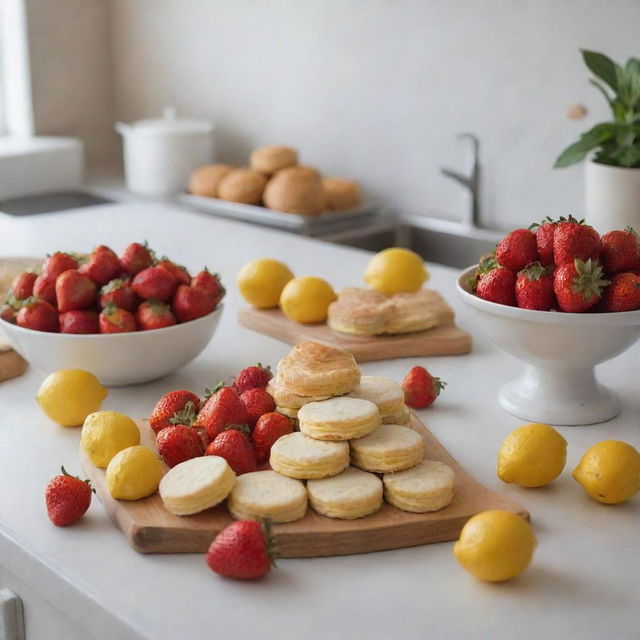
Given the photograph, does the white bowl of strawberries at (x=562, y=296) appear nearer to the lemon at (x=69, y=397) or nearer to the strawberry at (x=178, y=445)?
the strawberry at (x=178, y=445)

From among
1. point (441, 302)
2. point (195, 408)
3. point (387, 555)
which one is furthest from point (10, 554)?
point (441, 302)

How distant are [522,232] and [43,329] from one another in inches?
26.1

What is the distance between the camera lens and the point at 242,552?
91 cm

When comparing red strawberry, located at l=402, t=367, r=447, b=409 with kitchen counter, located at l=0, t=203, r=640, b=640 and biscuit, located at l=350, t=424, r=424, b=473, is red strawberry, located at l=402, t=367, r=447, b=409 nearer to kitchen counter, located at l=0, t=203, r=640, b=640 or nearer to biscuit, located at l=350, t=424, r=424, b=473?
kitchen counter, located at l=0, t=203, r=640, b=640

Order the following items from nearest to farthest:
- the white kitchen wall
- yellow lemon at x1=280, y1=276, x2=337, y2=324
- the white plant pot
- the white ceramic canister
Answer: yellow lemon at x1=280, y1=276, x2=337, y2=324, the white plant pot, the white kitchen wall, the white ceramic canister

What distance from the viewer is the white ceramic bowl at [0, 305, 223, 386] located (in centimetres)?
133

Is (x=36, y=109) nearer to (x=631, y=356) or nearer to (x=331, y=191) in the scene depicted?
(x=331, y=191)

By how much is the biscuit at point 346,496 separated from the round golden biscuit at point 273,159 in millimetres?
1863

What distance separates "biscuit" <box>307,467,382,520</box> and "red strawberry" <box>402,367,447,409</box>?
31 cm

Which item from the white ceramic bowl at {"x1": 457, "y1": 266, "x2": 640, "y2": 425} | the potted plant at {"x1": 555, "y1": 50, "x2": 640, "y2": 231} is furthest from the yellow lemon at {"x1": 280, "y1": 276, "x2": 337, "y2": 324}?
the potted plant at {"x1": 555, "y1": 50, "x2": 640, "y2": 231}

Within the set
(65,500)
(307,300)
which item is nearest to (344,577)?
(65,500)

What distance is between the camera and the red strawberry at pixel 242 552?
3.00 ft

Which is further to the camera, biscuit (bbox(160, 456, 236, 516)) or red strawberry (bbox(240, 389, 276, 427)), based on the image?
red strawberry (bbox(240, 389, 276, 427))

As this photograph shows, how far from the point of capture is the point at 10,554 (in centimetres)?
102
